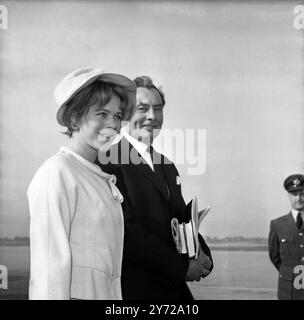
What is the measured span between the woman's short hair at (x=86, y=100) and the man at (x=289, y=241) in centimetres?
95

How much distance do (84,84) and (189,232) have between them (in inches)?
32.7

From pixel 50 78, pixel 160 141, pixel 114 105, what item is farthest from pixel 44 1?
pixel 160 141

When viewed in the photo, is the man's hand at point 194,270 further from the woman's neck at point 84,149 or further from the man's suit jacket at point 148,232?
the woman's neck at point 84,149

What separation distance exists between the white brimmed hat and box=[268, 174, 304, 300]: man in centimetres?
85

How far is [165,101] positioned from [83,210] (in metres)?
0.69

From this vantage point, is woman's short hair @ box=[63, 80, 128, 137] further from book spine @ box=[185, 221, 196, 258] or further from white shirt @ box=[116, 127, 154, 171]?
book spine @ box=[185, 221, 196, 258]

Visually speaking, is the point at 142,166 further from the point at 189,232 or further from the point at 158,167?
the point at 189,232

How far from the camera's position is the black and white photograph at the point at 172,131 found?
2967 millimetres

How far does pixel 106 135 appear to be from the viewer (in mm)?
2941

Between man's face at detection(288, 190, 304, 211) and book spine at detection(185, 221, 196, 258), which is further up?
man's face at detection(288, 190, 304, 211)

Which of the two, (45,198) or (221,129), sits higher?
(221,129)

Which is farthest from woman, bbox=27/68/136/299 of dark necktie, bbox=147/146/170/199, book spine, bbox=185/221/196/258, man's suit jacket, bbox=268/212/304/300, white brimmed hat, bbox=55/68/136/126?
man's suit jacket, bbox=268/212/304/300

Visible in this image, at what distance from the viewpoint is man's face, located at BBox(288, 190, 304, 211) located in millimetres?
3117
